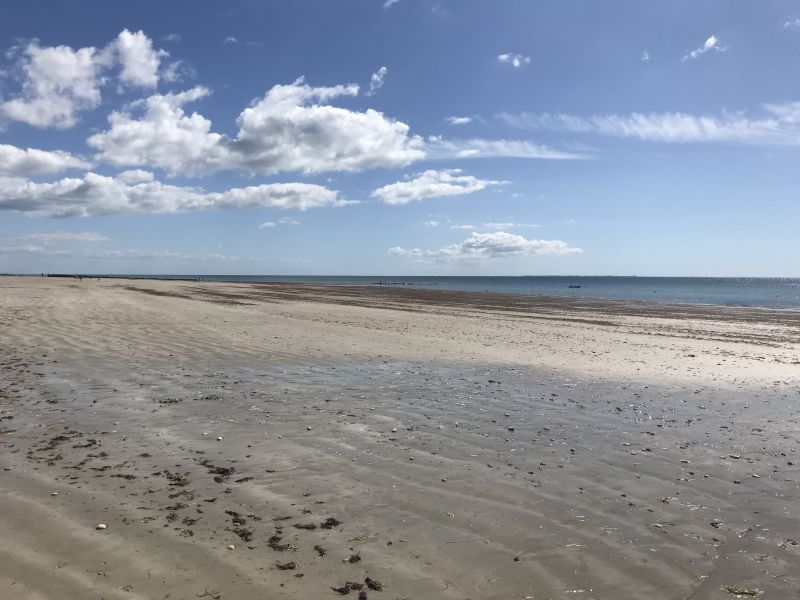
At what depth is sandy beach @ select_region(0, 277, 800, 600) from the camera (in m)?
4.53

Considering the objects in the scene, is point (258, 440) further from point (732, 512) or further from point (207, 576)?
point (732, 512)

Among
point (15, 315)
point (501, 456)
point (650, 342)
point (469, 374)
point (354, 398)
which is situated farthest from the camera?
point (15, 315)

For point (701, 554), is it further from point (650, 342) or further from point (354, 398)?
point (650, 342)

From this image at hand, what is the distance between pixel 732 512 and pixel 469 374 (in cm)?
858

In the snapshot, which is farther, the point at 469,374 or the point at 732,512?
the point at 469,374

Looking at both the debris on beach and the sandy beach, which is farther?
the debris on beach

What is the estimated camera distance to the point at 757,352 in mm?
19922

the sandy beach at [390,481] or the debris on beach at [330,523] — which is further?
the debris on beach at [330,523]

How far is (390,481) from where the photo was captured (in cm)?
662

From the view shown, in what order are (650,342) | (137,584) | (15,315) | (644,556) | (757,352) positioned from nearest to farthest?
(137,584) < (644,556) < (757,352) < (650,342) < (15,315)

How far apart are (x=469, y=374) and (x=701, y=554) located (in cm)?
936

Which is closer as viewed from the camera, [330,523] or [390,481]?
[330,523]

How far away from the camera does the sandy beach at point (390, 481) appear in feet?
14.9

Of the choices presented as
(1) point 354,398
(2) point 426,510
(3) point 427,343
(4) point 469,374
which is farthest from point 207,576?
(3) point 427,343
